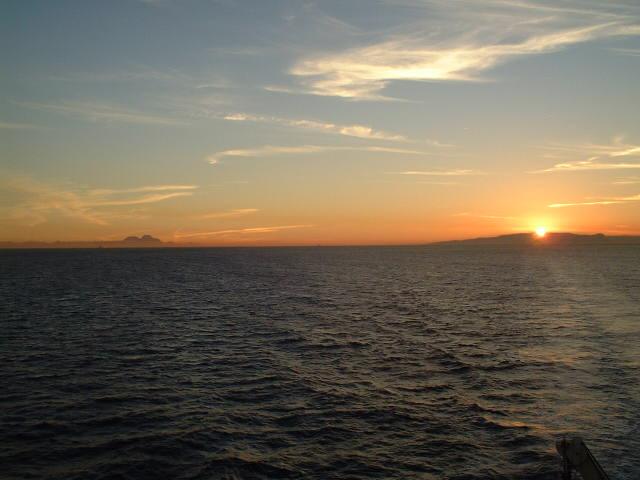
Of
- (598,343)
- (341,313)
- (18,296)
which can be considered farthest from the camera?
(18,296)

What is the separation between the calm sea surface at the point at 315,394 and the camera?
19.9 metres

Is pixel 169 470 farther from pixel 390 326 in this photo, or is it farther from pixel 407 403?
pixel 390 326

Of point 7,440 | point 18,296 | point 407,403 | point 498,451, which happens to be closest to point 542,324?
point 407,403

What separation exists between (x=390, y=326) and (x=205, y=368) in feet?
78.4

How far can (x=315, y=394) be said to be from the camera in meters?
28.5

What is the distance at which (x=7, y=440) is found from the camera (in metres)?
21.8

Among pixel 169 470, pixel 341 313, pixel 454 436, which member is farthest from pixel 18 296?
pixel 454 436

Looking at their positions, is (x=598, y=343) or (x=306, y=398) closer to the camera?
(x=306, y=398)

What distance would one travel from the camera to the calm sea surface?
65.4ft

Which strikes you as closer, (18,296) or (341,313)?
(341,313)

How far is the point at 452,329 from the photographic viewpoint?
50281mm

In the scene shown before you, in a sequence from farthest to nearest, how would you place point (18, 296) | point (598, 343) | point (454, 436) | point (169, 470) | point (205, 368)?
point (18, 296) → point (598, 343) → point (205, 368) → point (454, 436) → point (169, 470)

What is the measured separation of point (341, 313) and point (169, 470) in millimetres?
44236

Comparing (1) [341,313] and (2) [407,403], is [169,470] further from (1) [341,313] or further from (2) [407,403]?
(1) [341,313]
